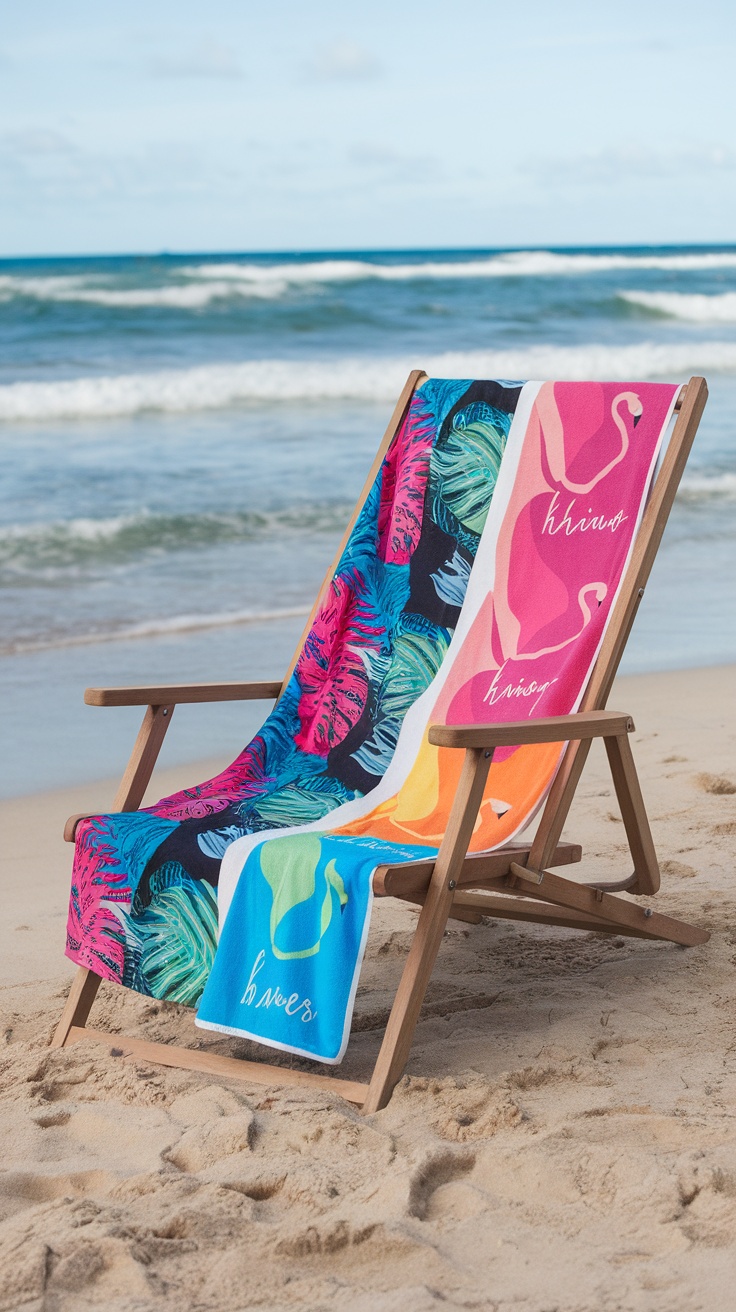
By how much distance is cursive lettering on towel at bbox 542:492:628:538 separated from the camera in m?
2.55

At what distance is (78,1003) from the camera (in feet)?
7.86

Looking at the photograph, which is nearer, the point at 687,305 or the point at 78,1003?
the point at 78,1003

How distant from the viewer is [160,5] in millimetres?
17391

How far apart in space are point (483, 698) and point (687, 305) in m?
20.5

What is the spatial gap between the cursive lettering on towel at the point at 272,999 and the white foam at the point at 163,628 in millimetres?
3187

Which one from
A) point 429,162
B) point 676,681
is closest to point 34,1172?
point 676,681

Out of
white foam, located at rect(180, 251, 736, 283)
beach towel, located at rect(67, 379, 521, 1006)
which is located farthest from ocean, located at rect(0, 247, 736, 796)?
beach towel, located at rect(67, 379, 521, 1006)

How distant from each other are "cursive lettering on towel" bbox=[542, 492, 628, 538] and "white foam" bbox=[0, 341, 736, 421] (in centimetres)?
928

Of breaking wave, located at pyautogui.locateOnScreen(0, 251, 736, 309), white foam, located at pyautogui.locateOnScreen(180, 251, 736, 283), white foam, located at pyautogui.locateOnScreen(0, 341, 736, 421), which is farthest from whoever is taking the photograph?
white foam, located at pyautogui.locateOnScreen(180, 251, 736, 283)

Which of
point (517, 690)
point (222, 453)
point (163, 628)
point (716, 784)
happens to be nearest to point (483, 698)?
point (517, 690)

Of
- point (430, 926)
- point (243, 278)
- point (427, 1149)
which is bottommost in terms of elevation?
point (427, 1149)

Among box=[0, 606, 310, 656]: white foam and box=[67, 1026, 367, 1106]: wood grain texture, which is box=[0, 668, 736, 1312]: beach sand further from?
box=[0, 606, 310, 656]: white foam

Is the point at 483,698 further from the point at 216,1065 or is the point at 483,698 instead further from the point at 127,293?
the point at 127,293

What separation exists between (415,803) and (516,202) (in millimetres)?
22505
